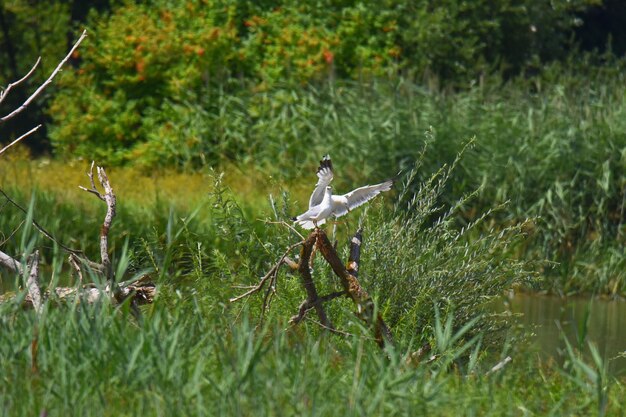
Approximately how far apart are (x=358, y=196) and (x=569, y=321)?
3.53 m

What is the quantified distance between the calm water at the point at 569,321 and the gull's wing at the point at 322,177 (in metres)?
2.14

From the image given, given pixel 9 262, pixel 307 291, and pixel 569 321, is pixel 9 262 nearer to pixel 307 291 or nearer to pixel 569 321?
pixel 307 291

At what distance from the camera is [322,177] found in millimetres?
6133

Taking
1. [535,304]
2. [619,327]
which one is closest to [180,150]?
[535,304]

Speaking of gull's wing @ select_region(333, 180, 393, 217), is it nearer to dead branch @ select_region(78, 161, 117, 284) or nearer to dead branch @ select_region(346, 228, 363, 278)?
dead branch @ select_region(346, 228, 363, 278)

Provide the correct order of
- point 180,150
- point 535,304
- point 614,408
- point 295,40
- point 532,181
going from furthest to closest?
point 295,40
point 180,150
point 532,181
point 535,304
point 614,408

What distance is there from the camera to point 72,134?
50.4ft

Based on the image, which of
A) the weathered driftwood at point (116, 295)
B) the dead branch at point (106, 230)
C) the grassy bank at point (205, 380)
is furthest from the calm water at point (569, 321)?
the grassy bank at point (205, 380)

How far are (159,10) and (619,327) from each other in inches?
320

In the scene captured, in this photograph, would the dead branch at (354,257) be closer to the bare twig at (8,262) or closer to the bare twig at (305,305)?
the bare twig at (305,305)

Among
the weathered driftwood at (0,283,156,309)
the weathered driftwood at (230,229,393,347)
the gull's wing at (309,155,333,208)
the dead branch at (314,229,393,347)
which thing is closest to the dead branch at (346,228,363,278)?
the weathered driftwood at (230,229,393,347)

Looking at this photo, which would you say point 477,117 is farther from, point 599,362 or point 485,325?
point 599,362

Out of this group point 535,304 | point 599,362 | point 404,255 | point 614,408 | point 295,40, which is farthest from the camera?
point 295,40

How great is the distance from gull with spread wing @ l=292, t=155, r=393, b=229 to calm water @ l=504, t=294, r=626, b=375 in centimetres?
204
